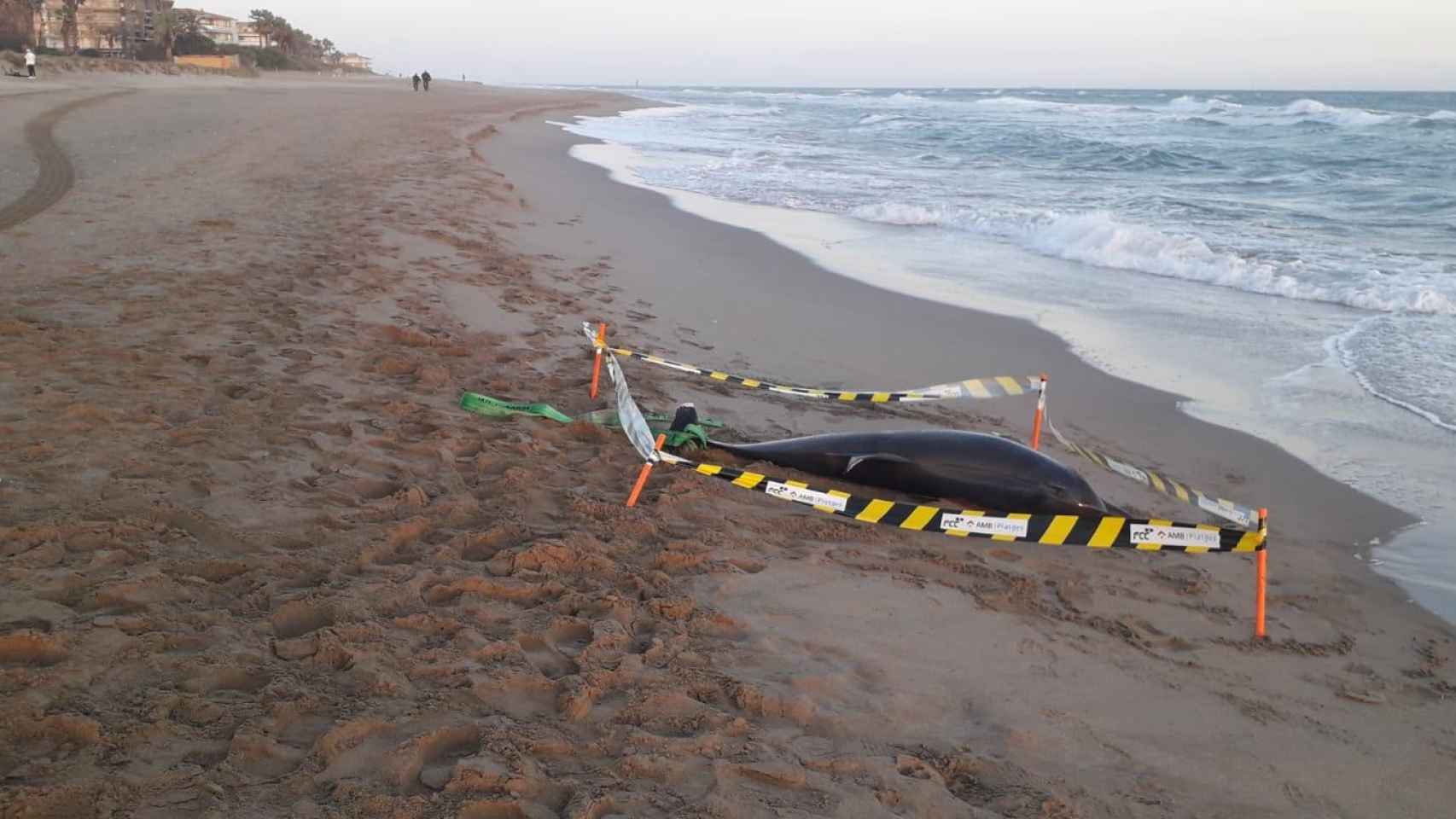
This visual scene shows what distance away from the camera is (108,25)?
70562mm

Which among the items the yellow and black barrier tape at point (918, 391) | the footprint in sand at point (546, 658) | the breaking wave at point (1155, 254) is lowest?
the footprint in sand at point (546, 658)

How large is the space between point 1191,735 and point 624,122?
129 feet

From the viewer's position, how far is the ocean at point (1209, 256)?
264 inches

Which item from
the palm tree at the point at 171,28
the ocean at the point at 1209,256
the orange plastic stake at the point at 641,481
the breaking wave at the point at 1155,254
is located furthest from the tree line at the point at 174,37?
the orange plastic stake at the point at 641,481

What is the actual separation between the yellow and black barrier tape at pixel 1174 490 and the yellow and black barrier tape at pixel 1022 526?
0.22 m

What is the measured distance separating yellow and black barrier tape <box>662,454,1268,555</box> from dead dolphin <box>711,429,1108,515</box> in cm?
17

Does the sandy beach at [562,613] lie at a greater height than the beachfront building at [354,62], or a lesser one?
lesser

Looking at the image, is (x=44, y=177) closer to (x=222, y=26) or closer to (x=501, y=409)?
(x=501, y=409)

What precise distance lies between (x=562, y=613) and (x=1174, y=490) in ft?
11.1

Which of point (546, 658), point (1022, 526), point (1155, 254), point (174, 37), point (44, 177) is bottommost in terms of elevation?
point (546, 658)

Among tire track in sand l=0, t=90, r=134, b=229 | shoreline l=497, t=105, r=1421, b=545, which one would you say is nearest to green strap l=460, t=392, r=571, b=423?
shoreline l=497, t=105, r=1421, b=545

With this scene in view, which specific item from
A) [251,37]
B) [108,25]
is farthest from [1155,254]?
[251,37]

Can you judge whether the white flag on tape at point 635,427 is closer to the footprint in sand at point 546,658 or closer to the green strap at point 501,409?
the green strap at point 501,409

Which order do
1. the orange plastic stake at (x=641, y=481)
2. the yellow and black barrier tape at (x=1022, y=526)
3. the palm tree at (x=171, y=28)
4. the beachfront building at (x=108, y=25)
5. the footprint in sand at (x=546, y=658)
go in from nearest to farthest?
the footprint in sand at (x=546, y=658), the yellow and black barrier tape at (x=1022, y=526), the orange plastic stake at (x=641, y=481), the palm tree at (x=171, y=28), the beachfront building at (x=108, y=25)
